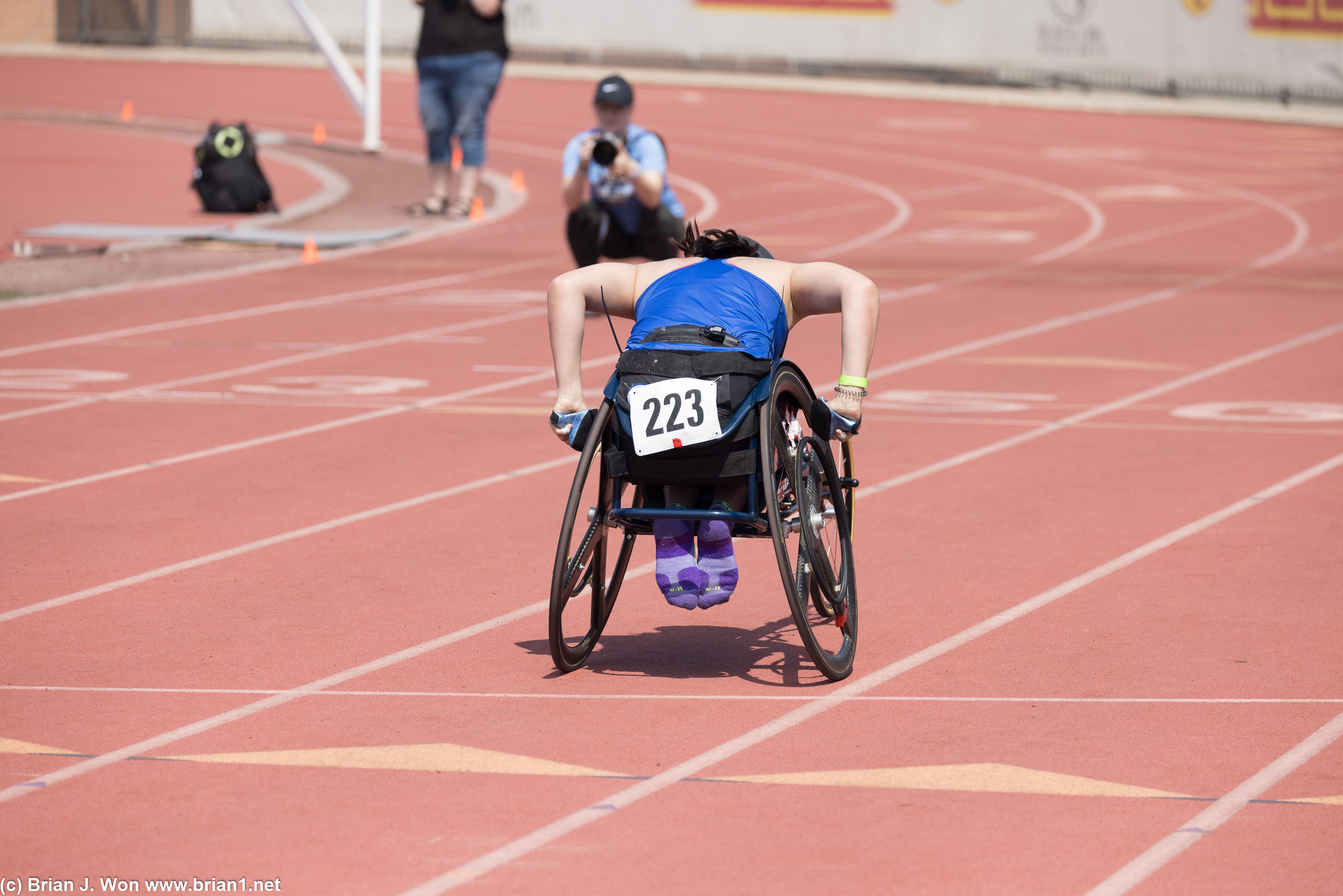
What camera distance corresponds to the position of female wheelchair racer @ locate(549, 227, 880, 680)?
6242mm

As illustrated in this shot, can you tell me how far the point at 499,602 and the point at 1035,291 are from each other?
10.9 metres

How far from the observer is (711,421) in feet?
20.2

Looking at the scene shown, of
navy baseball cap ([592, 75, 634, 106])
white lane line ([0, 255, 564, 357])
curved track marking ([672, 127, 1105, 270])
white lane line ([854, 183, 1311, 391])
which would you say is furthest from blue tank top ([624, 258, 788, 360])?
A: curved track marking ([672, 127, 1105, 270])

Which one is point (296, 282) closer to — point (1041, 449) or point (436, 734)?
point (1041, 449)

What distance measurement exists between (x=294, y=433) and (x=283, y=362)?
2536mm

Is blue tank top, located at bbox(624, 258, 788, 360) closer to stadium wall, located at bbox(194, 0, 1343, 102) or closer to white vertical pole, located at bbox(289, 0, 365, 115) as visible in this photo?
white vertical pole, located at bbox(289, 0, 365, 115)

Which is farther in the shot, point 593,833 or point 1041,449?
point 1041,449

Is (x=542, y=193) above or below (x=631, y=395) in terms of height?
below

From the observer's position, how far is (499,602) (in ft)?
25.5

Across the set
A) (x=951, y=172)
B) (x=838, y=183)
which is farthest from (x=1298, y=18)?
(x=838, y=183)

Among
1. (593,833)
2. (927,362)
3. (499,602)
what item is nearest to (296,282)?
(927,362)

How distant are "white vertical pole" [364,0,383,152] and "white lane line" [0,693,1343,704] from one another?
20319mm

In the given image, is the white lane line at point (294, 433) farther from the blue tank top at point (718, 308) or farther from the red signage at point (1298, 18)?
the red signage at point (1298, 18)

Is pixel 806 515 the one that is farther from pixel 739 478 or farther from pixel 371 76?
pixel 371 76
